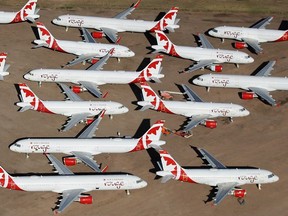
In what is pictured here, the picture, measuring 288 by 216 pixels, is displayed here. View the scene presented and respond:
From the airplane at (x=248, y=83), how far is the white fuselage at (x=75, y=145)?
25388 mm

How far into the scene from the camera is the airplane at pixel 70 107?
4313 inches

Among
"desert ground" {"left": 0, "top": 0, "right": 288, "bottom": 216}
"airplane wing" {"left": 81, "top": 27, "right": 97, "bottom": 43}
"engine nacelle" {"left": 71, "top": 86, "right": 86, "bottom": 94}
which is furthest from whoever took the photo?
"airplane wing" {"left": 81, "top": 27, "right": 97, "bottom": 43}

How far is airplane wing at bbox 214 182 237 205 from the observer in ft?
310

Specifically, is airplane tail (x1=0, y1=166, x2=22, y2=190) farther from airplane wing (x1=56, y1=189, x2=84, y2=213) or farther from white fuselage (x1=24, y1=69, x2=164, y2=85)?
white fuselage (x1=24, y1=69, x2=164, y2=85)

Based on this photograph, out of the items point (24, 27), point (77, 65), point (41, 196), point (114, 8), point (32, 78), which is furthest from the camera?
point (114, 8)

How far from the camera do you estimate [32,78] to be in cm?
11869

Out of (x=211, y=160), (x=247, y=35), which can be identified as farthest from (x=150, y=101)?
(x=247, y=35)

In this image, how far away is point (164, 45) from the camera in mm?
130375

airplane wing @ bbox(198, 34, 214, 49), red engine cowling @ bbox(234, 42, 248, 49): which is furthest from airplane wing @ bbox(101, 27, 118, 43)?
red engine cowling @ bbox(234, 42, 248, 49)

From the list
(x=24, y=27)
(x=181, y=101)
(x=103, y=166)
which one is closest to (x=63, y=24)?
(x=24, y=27)

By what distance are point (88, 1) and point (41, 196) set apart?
7084cm

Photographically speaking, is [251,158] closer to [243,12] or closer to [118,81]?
[118,81]

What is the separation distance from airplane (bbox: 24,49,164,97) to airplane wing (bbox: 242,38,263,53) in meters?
25.6

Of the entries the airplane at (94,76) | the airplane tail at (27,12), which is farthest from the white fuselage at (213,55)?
the airplane tail at (27,12)
